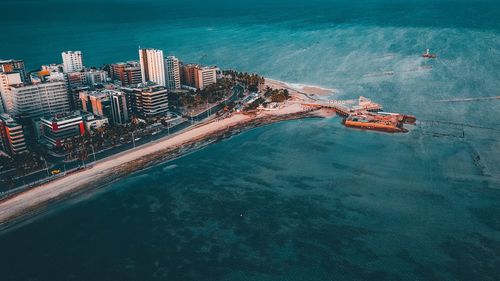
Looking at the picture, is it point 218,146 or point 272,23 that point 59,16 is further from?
point 218,146

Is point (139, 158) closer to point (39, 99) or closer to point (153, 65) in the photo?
point (39, 99)

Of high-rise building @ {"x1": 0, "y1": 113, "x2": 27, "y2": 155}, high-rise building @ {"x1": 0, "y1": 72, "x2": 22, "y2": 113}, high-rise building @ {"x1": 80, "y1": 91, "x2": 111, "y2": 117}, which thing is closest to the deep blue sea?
high-rise building @ {"x1": 0, "y1": 113, "x2": 27, "y2": 155}

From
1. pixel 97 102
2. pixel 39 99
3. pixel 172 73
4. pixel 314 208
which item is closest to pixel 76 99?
→ pixel 39 99

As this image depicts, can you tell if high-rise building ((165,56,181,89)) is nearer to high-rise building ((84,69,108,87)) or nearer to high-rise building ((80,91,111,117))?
high-rise building ((84,69,108,87))

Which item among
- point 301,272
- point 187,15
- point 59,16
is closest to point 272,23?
point 187,15

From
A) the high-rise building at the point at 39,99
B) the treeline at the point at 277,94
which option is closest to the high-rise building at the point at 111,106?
the high-rise building at the point at 39,99
